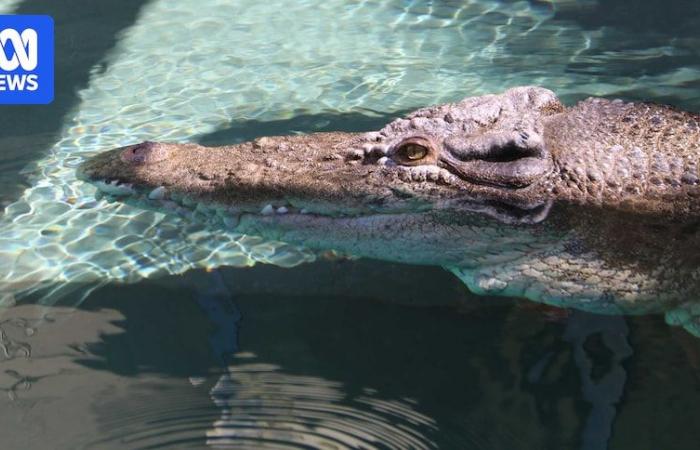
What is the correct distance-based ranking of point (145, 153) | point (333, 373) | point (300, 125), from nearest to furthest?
point (333, 373) → point (145, 153) → point (300, 125)

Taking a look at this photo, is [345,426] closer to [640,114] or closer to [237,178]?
[237,178]

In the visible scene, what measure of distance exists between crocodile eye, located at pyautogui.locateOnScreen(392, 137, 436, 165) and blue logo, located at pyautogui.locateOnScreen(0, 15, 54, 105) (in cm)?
344

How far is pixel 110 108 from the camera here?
17.6 ft

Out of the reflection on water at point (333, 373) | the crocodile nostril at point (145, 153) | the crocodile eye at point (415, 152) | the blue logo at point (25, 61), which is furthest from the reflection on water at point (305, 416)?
the blue logo at point (25, 61)

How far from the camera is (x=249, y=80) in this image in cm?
569

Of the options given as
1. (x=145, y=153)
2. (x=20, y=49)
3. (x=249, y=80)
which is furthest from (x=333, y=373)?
(x=20, y=49)

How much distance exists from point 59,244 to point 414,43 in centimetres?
336

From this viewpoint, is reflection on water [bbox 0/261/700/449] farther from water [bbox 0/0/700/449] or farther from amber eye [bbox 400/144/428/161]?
amber eye [bbox 400/144/428/161]

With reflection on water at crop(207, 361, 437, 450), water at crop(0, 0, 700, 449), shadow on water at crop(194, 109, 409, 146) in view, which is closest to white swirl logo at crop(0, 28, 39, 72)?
water at crop(0, 0, 700, 449)

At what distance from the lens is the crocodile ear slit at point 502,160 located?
9.39 ft

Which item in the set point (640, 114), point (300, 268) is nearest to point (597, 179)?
point (640, 114)

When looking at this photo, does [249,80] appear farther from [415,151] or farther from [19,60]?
[415,151]

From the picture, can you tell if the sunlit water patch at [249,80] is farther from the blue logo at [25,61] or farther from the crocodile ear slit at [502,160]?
the crocodile ear slit at [502,160]

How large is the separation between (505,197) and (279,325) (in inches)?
44.3
